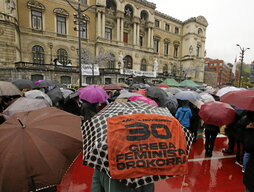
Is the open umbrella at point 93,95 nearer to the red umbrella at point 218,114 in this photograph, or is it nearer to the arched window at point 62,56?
the red umbrella at point 218,114

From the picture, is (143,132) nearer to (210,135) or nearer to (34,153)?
(34,153)

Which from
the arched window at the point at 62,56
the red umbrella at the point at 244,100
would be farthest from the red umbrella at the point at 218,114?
the arched window at the point at 62,56

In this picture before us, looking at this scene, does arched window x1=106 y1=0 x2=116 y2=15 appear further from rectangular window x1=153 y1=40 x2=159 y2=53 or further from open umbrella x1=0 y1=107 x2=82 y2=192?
open umbrella x1=0 y1=107 x2=82 y2=192

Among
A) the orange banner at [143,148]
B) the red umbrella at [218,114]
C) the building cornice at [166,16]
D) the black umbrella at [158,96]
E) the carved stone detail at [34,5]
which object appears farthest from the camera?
the building cornice at [166,16]

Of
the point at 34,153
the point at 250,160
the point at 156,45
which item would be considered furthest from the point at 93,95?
the point at 156,45

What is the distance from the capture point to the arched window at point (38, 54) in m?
22.3

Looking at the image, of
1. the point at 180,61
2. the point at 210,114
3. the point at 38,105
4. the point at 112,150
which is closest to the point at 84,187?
the point at 38,105

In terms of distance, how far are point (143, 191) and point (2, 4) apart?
24.4m

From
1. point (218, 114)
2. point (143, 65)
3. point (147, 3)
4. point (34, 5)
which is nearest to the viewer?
point (218, 114)

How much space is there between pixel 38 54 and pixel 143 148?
86.6 ft

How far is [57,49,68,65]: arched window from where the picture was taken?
24125 mm

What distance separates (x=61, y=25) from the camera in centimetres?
2494

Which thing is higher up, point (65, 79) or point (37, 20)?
point (37, 20)

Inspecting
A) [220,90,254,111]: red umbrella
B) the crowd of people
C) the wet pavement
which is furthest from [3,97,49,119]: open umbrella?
[220,90,254,111]: red umbrella
